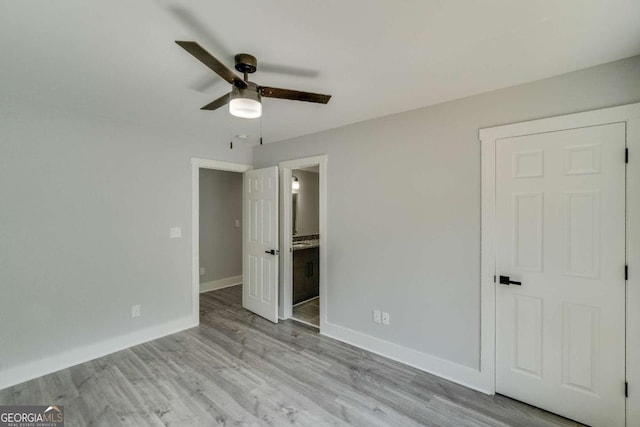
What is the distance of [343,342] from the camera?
3135mm

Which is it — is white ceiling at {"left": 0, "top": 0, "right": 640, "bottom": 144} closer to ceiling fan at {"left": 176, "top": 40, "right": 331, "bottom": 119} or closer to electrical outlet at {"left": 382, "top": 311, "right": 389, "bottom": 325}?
ceiling fan at {"left": 176, "top": 40, "right": 331, "bottom": 119}

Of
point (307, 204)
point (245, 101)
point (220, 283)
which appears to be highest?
point (245, 101)

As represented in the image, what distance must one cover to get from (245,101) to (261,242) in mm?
2528

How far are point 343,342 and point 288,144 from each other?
2.55m

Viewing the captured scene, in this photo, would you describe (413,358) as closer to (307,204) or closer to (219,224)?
(307,204)

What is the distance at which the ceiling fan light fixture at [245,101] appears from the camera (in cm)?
159

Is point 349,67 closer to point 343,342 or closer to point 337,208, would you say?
point 337,208

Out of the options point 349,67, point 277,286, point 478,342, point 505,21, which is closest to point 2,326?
point 277,286

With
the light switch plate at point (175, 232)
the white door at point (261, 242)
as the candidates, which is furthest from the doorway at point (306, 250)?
the light switch plate at point (175, 232)

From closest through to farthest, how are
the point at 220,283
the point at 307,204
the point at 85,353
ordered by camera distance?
the point at 85,353
the point at 220,283
the point at 307,204

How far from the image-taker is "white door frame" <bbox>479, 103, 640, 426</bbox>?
5.73 feet

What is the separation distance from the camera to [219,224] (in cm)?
532

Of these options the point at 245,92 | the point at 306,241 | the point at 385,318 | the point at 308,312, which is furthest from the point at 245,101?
the point at 306,241

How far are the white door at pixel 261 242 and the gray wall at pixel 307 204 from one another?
1.69 metres
